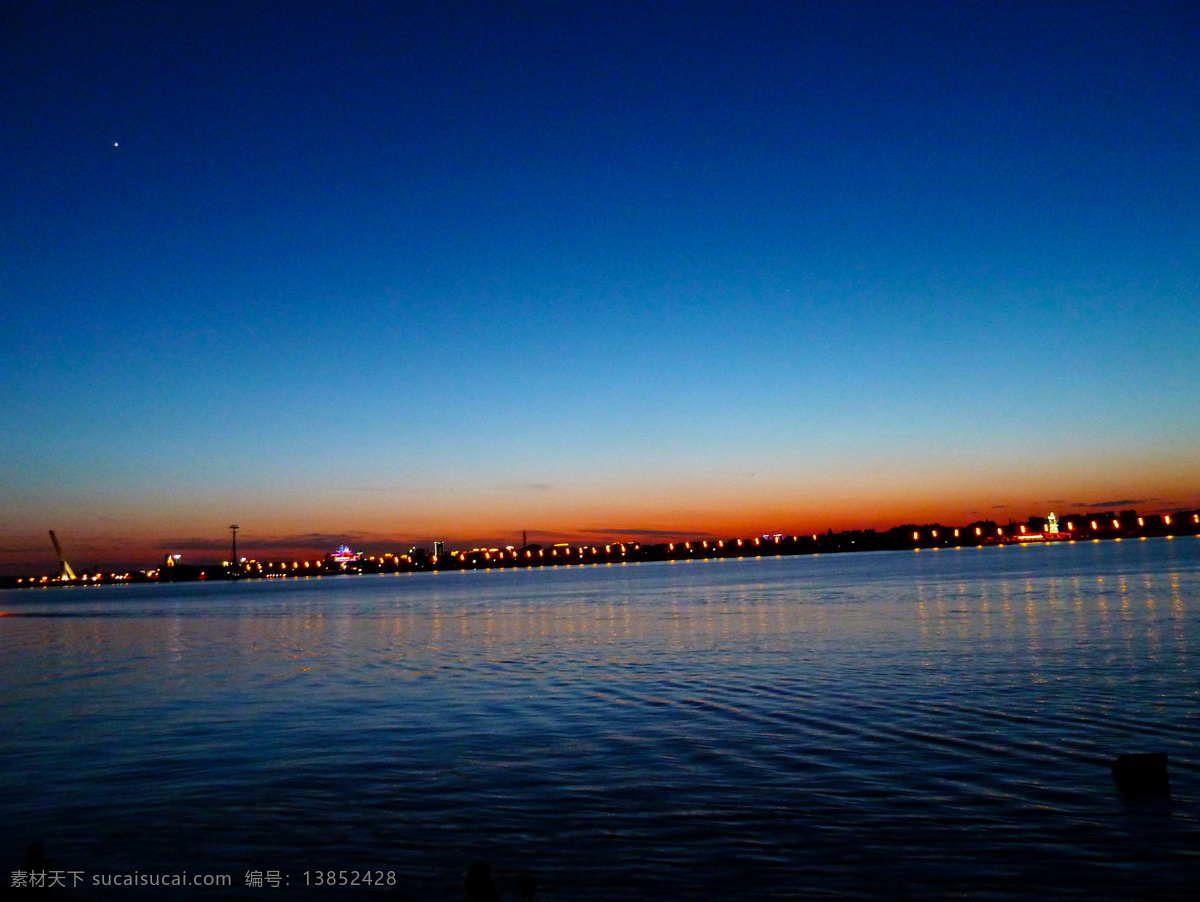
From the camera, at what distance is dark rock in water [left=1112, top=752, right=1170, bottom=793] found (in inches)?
634

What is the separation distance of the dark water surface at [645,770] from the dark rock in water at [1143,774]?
325 mm

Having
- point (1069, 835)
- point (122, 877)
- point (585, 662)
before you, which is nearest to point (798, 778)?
point (1069, 835)

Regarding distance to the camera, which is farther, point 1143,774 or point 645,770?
point 645,770

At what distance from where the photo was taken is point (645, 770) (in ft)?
63.3

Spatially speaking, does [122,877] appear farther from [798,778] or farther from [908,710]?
[908,710]

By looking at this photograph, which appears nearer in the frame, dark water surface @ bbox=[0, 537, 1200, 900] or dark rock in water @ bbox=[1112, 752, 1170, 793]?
dark water surface @ bbox=[0, 537, 1200, 900]

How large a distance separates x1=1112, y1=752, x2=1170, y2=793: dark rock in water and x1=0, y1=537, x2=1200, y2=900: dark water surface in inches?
12.8

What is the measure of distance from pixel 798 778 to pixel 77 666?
4328 centimetres

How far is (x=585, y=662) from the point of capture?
40281mm

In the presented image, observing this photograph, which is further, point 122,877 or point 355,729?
point 355,729

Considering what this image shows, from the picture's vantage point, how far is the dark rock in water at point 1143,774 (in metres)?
16.1

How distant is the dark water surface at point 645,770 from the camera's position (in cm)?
1341

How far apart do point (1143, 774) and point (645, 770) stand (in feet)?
30.7

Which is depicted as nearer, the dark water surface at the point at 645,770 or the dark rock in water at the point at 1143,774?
the dark water surface at the point at 645,770
